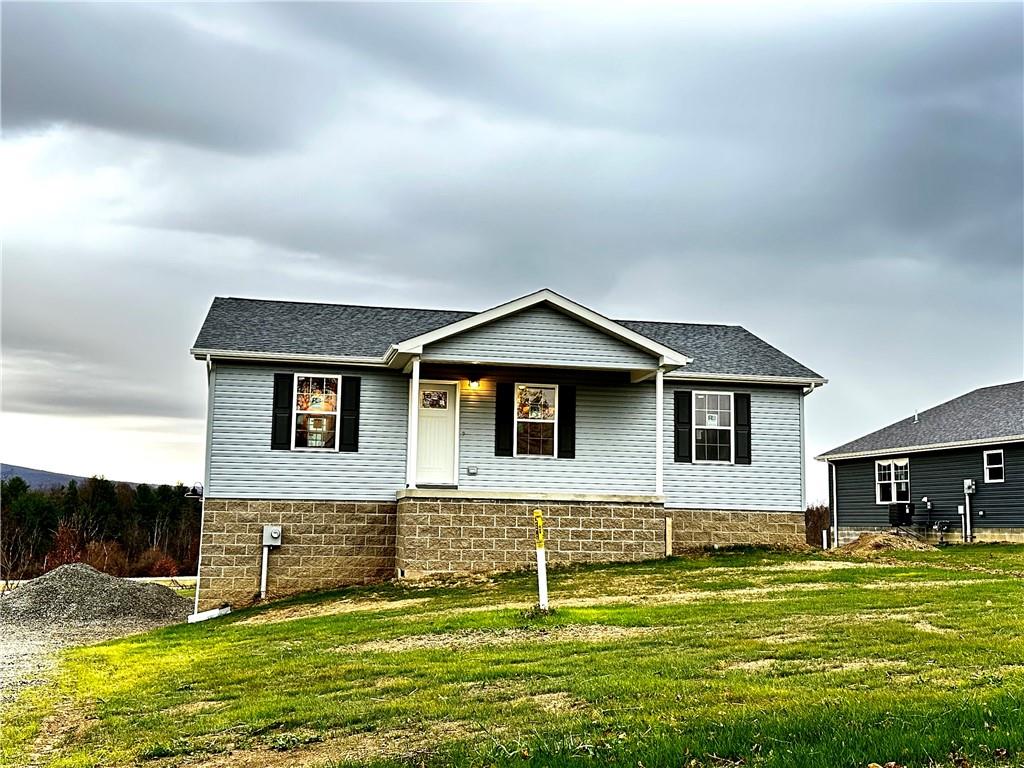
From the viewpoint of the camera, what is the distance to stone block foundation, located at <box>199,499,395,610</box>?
19531 mm

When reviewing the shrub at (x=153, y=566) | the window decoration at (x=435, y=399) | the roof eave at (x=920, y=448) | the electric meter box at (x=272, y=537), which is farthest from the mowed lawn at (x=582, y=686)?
the shrub at (x=153, y=566)

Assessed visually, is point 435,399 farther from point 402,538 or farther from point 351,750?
point 351,750

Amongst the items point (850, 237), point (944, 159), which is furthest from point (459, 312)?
point (944, 159)

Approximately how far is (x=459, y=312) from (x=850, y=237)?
868 cm

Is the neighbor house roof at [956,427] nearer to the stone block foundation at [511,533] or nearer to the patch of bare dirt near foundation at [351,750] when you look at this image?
the stone block foundation at [511,533]

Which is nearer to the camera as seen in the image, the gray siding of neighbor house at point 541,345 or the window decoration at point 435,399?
the gray siding of neighbor house at point 541,345

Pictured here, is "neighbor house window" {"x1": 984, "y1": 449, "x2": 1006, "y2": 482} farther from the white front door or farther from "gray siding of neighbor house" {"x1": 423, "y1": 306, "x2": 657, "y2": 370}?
the white front door

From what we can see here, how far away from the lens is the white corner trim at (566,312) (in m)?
19.1

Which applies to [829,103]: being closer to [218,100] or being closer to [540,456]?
[540,456]

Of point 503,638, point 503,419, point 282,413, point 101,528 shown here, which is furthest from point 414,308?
point 101,528

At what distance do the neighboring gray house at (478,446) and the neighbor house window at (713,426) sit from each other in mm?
43

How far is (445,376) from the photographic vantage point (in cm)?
2069

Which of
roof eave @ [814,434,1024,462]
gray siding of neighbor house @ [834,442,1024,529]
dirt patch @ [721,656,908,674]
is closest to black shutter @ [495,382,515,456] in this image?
dirt patch @ [721,656,908,674]

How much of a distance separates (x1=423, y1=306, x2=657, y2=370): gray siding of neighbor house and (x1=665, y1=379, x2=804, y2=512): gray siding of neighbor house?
2247mm
